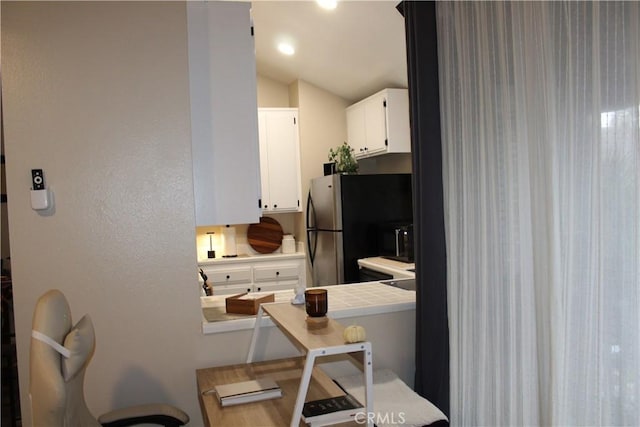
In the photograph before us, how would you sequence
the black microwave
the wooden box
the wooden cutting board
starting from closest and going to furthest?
the wooden box < the black microwave < the wooden cutting board

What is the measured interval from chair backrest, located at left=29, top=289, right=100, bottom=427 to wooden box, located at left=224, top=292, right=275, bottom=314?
815 mm

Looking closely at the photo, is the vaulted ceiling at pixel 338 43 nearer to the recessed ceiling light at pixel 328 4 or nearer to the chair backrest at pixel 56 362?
the recessed ceiling light at pixel 328 4

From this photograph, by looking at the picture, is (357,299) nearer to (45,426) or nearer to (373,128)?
(45,426)

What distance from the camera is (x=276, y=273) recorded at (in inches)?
191

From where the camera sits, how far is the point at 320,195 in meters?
4.51

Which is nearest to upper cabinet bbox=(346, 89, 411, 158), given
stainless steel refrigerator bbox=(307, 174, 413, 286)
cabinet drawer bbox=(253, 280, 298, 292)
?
stainless steel refrigerator bbox=(307, 174, 413, 286)

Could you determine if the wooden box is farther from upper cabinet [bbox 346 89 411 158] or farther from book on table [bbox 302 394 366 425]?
upper cabinet [bbox 346 89 411 158]

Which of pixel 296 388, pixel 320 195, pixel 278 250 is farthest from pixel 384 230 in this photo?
pixel 296 388

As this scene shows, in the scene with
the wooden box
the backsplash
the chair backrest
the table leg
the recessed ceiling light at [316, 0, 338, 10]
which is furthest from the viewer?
the backsplash

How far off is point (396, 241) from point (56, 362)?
9.42 feet

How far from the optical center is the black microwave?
143 inches

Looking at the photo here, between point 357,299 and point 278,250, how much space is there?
2.75m

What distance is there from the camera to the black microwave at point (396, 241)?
364 centimetres

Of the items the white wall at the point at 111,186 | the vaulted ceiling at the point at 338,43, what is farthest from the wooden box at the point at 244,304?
the vaulted ceiling at the point at 338,43
